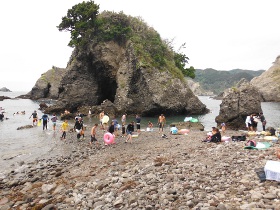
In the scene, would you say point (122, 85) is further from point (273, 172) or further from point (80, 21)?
point (273, 172)

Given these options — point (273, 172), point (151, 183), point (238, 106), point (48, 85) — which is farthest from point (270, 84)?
point (151, 183)

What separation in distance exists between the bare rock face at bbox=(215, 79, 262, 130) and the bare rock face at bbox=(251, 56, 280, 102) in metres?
85.4

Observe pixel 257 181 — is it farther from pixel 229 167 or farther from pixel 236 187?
pixel 229 167

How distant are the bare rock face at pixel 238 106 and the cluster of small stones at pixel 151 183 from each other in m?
20.8

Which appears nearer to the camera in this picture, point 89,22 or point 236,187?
point 236,187

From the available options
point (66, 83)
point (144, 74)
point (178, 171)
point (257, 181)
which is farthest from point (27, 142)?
point (66, 83)

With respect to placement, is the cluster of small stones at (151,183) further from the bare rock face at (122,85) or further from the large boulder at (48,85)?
the large boulder at (48,85)

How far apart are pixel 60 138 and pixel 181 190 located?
2030cm

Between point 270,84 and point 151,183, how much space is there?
120083mm

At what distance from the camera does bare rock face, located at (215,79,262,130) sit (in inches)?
1389

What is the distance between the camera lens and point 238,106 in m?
36.2

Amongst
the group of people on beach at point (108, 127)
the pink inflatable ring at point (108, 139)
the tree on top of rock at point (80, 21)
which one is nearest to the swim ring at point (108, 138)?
the pink inflatable ring at point (108, 139)

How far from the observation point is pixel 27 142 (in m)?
26.5

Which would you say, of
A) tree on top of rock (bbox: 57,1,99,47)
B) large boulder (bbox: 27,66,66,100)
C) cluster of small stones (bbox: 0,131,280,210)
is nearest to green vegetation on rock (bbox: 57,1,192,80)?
tree on top of rock (bbox: 57,1,99,47)
